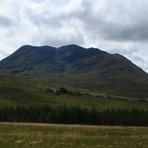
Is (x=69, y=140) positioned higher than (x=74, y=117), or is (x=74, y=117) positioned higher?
(x=74, y=117)

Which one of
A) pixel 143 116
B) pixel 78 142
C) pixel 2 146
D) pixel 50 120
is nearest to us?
pixel 2 146

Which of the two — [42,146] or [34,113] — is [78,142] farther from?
[34,113]

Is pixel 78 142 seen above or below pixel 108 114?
below

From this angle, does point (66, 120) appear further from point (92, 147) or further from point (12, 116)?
point (92, 147)

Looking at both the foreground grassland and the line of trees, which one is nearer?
the foreground grassland

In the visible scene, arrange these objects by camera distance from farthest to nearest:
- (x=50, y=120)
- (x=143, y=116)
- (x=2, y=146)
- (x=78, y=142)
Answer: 1. (x=143, y=116)
2. (x=50, y=120)
3. (x=78, y=142)
4. (x=2, y=146)

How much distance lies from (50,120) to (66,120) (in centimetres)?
600

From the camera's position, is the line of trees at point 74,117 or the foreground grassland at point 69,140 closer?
the foreground grassland at point 69,140

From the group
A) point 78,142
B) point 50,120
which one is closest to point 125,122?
point 50,120

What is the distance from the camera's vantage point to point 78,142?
38.0 metres

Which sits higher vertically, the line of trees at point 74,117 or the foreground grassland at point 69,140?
the line of trees at point 74,117

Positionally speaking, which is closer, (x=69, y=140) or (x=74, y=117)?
(x=69, y=140)

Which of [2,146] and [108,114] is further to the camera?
[108,114]

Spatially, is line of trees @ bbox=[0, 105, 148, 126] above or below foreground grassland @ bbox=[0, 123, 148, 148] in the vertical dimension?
above
